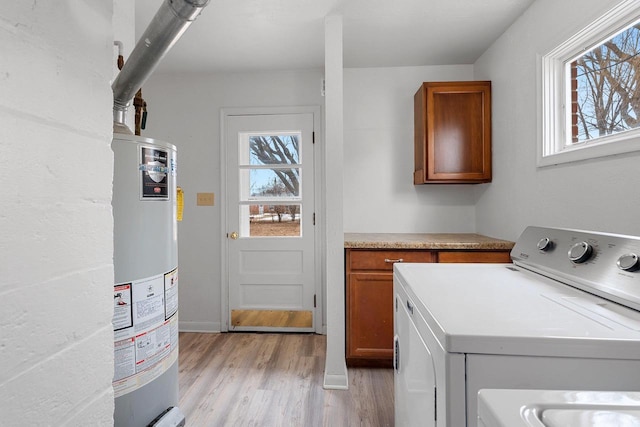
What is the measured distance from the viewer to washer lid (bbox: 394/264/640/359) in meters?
0.68

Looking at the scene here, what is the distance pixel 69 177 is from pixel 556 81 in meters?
2.32

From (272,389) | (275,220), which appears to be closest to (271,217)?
(275,220)

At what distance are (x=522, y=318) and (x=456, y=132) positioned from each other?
2.04 meters

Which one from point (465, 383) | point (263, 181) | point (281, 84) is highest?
point (281, 84)

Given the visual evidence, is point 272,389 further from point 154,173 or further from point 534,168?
point 534,168

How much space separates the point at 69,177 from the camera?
26.2 inches

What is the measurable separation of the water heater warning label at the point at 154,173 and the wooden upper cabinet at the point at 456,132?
189cm

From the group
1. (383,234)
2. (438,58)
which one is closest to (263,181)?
(383,234)

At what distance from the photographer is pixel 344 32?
235cm

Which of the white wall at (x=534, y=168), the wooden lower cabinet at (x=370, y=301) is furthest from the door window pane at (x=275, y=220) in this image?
the white wall at (x=534, y=168)

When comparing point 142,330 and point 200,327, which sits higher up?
point 142,330

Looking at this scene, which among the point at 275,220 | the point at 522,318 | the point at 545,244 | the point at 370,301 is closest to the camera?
the point at 522,318

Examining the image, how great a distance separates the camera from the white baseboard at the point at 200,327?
3.04 metres

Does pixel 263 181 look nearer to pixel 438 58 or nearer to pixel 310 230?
pixel 310 230
